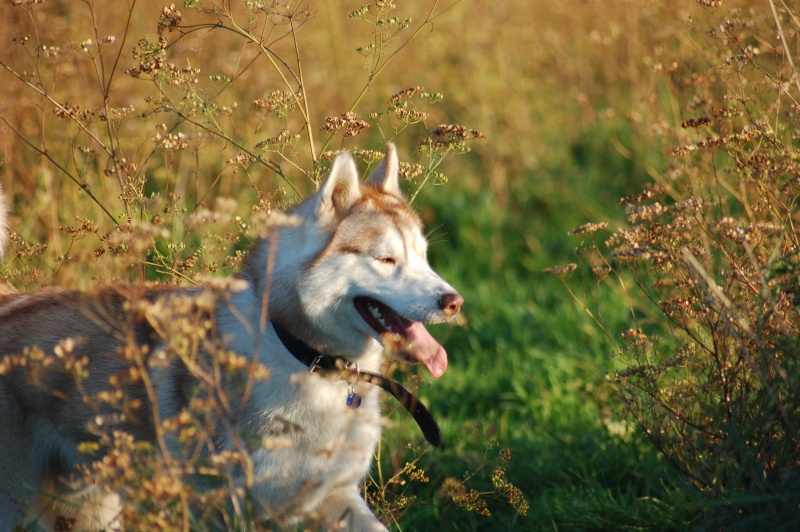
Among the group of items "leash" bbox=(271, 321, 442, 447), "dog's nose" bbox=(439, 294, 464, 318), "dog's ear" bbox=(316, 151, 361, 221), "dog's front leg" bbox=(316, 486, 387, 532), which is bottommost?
"dog's front leg" bbox=(316, 486, 387, 532)

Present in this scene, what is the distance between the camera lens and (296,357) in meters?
3.21

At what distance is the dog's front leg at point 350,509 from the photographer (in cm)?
316

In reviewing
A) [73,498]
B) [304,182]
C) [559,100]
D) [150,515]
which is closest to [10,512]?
[73,498]

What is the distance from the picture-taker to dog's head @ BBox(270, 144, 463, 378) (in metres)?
3.16

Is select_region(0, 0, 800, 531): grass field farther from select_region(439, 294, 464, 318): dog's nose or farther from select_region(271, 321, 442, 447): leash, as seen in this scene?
select_region(439, 294, 464, 318): dog's nose

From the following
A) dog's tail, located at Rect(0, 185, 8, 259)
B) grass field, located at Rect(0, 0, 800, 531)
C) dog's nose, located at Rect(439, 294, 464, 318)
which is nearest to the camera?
dog's nose, located at Rect(439, 294, 464, 318)

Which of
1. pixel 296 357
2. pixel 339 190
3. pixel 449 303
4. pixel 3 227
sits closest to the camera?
pixel 449 303

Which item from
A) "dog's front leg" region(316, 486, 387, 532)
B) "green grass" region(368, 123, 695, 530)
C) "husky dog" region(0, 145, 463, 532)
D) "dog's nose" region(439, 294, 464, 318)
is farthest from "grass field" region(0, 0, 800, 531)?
"dog's nose" region(439, 294, 464, 318)

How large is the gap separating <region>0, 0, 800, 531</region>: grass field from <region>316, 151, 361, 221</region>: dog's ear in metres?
0.30

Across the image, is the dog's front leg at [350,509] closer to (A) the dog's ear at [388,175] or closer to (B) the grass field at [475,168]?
(B) the grass field at [475,168]

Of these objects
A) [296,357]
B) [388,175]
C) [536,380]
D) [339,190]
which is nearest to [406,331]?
[296,357]

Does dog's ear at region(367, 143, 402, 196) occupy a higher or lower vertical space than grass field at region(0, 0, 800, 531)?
higher

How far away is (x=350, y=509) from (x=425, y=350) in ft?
2.15

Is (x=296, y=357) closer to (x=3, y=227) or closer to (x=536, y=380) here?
(x=3, y=227)
